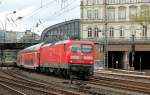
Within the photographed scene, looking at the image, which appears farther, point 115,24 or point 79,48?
point 115,24

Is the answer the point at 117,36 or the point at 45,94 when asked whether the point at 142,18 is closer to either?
the point at 117,36

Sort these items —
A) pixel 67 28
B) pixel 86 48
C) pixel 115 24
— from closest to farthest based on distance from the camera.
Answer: pixel 86 48 → pixel 115 24 → pixel 67 28

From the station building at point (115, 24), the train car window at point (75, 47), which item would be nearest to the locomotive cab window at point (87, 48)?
the train car window at point (75, 47)

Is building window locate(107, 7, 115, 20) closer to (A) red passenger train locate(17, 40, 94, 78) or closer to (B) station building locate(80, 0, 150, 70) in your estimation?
(B) station building locate(80, 0, 150, 70)

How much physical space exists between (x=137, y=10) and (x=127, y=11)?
286cm

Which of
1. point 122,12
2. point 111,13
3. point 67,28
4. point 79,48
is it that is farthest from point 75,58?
point 67,28

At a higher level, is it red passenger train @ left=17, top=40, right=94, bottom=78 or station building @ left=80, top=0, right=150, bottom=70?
station building @ left=80, top=0, right=150, bottom=70

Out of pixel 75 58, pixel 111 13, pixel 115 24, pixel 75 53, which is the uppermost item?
pixel 111 13

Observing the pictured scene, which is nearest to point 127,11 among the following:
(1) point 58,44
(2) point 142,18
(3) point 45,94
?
(2) point 142,18

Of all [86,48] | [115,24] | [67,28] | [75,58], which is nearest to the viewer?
[75,58]

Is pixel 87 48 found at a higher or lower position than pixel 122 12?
lower

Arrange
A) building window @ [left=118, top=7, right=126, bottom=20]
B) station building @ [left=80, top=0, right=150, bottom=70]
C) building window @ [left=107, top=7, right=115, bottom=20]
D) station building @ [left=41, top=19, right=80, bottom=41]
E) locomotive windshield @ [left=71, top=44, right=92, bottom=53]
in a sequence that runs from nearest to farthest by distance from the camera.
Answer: locomotive windshield @ [left=71, top=44, right=92, bottom=53], station building @ [left=80, top=0, right=150, bottom=70], building window @ [left=118, top=7, right=126, bottom=20], building window @ [left=107, top=7, right=115, bottom=20], station building @ [left=41, top=19, right=80, bottom=41]

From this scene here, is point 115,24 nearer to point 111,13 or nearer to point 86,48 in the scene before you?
point 111,13

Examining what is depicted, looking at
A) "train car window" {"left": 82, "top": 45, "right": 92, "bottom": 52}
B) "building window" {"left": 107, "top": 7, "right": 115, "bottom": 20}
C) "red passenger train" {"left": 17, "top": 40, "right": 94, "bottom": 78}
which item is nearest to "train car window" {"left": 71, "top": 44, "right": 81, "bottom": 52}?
"red passenger train" {"left": 17, "top": 40, "right": 94, "bottom": 78}
